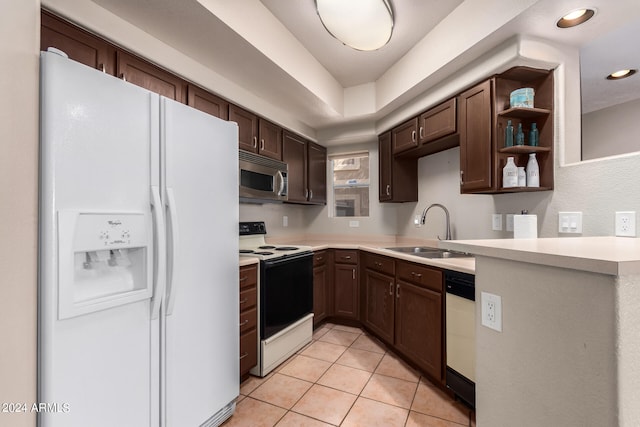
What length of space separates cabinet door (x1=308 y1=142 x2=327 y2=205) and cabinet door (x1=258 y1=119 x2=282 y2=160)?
2.06 ft

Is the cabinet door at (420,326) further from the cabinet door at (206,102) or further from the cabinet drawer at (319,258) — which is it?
the cabinet door at (206,102)

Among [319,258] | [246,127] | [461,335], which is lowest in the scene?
[461,335]

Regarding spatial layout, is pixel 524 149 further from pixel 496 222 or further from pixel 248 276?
pixel 248 276

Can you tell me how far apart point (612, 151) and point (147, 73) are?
156 inches

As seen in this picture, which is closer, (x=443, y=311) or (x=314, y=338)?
(x=443, y=311)

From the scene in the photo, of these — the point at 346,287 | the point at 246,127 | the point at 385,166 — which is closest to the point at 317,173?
the point at 385,166

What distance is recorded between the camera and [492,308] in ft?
3.18

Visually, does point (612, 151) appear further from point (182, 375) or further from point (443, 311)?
point (182, 375)

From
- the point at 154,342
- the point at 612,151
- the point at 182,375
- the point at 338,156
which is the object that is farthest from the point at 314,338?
the point at 612,151

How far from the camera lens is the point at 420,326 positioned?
226 cm

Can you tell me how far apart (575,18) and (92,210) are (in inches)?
103

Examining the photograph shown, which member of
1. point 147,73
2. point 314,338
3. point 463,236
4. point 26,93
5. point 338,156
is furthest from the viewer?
point 338,156

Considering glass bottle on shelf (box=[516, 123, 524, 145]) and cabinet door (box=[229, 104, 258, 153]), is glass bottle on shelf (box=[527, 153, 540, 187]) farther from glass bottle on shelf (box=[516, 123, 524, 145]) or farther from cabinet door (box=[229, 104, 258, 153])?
cabinet door (box=[229, 104, 258, 153])

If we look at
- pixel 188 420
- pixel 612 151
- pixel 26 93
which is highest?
pixel 612 151
